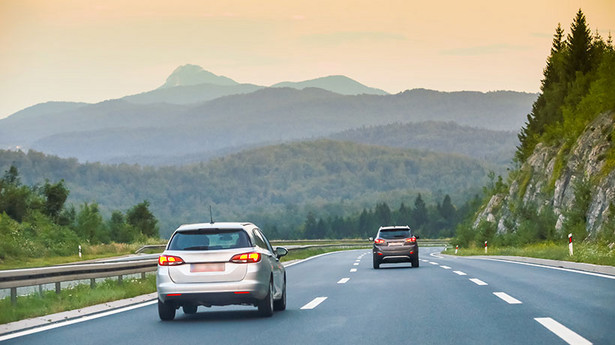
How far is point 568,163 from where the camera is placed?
56.6 metres

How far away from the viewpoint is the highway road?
1022 centimetres

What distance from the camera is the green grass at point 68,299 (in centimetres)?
1459

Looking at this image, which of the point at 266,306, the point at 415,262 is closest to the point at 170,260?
the point at 266,306

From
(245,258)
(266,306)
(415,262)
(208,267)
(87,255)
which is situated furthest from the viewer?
(87,255)

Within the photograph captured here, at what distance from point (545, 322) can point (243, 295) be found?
445cm

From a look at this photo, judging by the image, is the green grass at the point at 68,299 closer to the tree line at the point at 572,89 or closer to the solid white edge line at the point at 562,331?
the solid white edge line at the point at 562,331

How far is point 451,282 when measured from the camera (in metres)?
20.8

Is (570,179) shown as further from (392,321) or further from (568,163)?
(392,321)

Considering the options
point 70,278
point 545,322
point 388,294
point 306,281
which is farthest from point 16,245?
point 545,322

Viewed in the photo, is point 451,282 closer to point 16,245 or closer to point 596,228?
point 596,228

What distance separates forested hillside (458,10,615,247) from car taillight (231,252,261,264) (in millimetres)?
23524

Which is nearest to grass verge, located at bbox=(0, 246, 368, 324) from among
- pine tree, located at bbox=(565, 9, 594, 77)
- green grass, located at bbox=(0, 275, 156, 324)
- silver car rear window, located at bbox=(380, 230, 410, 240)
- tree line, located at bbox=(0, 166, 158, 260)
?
green grass, located at bbox=(0, 275, 156, 324)

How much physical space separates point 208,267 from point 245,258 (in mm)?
585

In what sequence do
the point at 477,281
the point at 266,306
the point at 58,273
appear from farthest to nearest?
1. the point at 477,281
2. the point at 58,273
3. the point at 266,306
